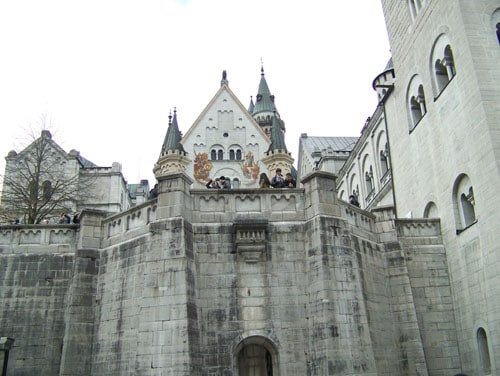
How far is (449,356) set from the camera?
21.5 m

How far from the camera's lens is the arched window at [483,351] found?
67.1 ft

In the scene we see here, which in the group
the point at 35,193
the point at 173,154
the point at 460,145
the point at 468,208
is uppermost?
the point at 173,154

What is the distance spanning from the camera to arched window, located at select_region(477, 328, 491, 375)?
805 inches

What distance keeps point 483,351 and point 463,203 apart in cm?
615

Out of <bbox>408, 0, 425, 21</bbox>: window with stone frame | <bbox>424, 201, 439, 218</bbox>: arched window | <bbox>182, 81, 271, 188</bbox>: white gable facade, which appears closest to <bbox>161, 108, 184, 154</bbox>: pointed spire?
<bbox>182, 81, 271, 188</bbox>: white gable facade

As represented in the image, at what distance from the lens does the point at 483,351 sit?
20672mm

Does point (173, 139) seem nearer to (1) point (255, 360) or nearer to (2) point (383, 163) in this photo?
(2) point (383, 163)

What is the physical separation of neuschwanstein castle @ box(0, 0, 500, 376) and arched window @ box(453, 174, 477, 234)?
58 millimetres

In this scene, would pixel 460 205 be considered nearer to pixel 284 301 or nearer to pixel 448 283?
pixel 448 283

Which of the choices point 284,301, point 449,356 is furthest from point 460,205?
point 284,301

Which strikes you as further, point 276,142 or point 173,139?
point 276,142

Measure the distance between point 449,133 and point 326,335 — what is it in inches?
474

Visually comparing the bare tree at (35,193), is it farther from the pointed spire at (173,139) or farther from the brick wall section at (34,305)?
the pointed spire at (173,139)

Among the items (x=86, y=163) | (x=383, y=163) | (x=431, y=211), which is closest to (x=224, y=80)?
(x=86, y=163)
